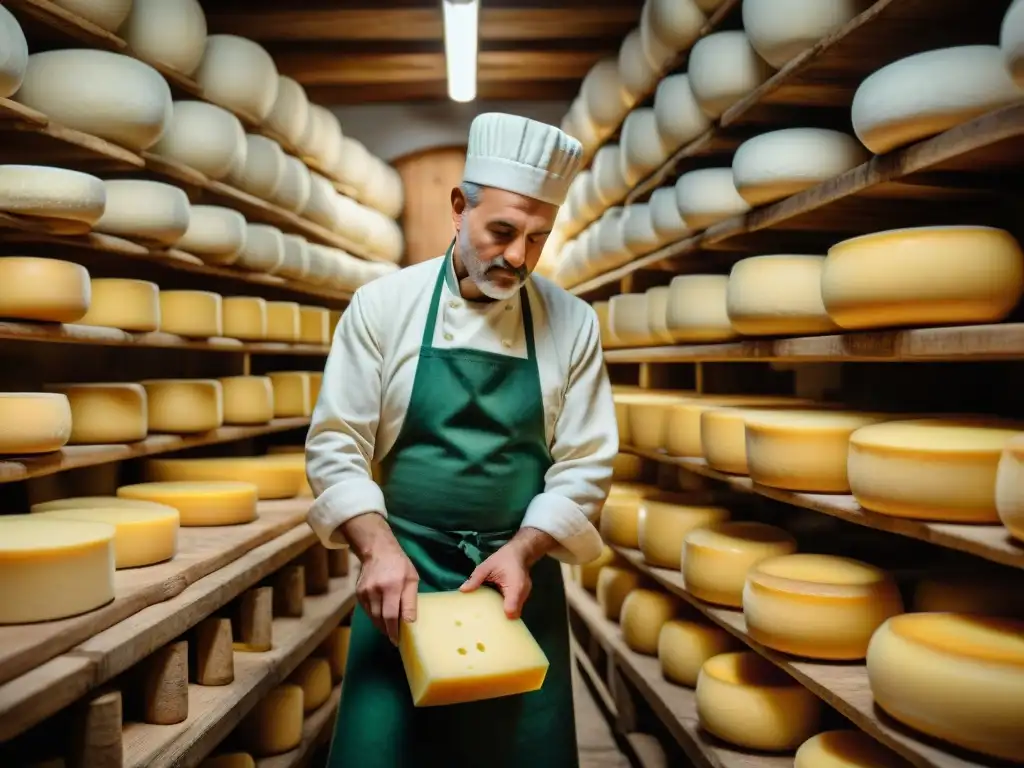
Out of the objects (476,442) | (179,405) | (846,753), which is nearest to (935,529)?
(846,753)

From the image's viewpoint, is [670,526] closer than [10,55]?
No

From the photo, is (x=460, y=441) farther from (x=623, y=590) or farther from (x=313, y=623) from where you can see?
(x=623, y=590)

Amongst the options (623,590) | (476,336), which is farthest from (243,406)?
(476,336)

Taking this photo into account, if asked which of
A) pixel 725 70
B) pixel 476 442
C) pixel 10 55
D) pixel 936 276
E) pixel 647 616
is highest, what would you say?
pixel 725 70

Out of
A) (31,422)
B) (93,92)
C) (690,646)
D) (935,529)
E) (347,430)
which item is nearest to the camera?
(935,529)

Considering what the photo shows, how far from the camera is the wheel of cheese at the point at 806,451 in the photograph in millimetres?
1869

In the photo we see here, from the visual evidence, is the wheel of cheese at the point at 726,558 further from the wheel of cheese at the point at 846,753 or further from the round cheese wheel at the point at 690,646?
the wheel of cheese at the point at 846,753

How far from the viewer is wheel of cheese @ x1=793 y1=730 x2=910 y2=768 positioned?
1669mm

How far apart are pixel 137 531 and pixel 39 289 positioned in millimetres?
555

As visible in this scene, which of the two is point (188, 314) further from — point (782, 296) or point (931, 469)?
point (931, 469)

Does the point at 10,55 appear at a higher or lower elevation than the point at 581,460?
higher

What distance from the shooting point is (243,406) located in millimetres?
Answer: 3270

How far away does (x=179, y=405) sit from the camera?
282cm

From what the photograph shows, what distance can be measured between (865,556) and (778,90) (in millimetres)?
1183
